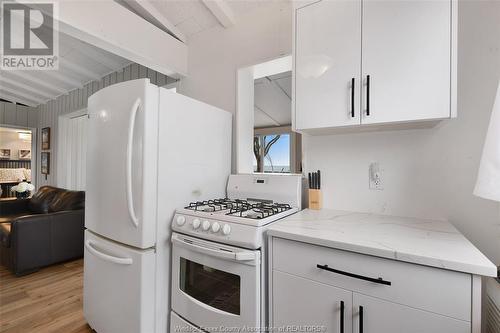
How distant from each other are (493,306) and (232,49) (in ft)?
7.89

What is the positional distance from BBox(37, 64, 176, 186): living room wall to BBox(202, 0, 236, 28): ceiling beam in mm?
1198

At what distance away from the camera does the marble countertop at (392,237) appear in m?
0.81

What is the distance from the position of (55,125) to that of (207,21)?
417 cm

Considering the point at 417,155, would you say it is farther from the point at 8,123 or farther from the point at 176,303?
the point at 8,123

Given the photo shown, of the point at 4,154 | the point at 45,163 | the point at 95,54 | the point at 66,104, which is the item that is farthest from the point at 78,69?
the point at 4,154

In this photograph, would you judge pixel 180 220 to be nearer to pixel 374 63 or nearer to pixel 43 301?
pixel 374 63

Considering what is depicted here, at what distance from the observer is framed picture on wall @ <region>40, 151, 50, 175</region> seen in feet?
15.5

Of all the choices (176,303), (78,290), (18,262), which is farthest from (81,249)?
(176,303)

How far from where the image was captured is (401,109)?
1192mm

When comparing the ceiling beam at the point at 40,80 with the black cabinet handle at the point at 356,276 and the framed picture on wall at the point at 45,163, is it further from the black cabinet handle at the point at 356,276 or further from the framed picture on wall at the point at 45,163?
the black cabinet handle at the point at 356,276

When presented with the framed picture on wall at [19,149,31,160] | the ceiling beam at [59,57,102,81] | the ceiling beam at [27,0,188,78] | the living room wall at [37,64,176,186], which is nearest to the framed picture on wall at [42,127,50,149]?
the living room wall at [37,64,176,186]

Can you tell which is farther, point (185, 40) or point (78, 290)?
point (185, 40)

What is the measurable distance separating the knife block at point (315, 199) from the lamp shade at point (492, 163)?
855mm

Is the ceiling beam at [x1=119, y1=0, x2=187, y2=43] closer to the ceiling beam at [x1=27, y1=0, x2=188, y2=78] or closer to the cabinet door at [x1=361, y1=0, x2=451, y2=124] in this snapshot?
the ceiling beam at [x1=27, y1=0, x2=188, y2=78]
